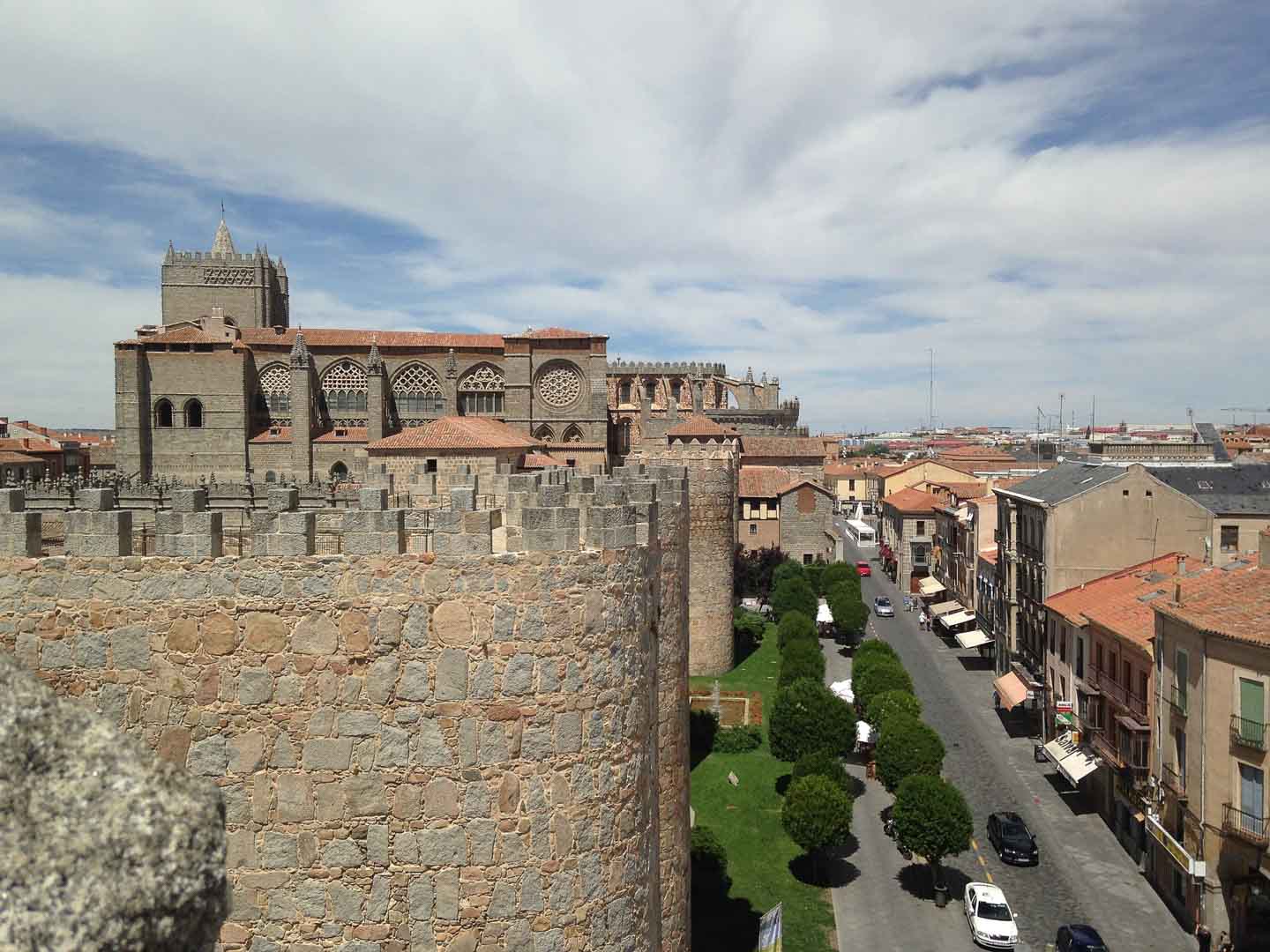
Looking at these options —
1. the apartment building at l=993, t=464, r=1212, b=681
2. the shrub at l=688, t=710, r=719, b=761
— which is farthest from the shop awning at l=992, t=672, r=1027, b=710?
the shrub at l=688, t=710, r=719, b=761

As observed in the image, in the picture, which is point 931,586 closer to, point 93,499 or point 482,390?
point 482,390

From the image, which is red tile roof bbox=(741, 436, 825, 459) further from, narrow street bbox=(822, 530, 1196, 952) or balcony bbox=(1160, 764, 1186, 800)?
balcony bbox=(1160, 764, 1186, 800)

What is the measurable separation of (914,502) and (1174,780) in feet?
119

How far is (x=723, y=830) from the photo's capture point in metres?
19.5

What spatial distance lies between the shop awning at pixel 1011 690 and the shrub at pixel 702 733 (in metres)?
9.03

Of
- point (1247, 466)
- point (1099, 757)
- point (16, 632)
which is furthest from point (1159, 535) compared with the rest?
point (16, 632)

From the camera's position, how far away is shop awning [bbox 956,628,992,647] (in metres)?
34.2

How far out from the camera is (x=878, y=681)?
973 inches

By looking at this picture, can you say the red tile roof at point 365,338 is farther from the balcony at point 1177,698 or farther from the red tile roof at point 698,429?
the balcony at point 1177,698

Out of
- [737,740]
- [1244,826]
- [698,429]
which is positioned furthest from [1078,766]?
[698,429]

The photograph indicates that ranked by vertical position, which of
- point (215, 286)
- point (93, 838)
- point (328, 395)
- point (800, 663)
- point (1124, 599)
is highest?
point (215, 286)

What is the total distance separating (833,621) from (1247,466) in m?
15.7

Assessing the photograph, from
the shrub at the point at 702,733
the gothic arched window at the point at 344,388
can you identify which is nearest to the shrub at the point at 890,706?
the shrub at the point at 702,733

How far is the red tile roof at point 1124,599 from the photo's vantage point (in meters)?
20.4
